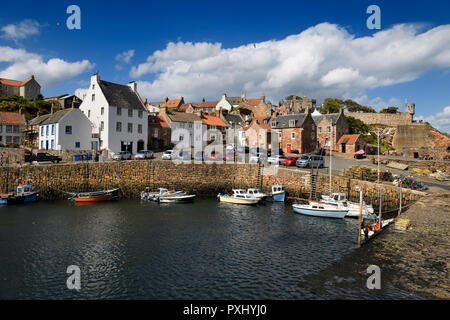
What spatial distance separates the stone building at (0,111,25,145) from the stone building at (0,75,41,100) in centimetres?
A: 3766

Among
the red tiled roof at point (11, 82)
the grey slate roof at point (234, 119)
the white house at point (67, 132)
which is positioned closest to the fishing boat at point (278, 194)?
the white house at point (67, 132)

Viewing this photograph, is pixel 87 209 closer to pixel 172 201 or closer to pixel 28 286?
pixel 172 201

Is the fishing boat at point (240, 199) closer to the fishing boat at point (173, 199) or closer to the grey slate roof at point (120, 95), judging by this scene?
the fishing boat at point (173, 199)

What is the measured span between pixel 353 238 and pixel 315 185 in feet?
56.0

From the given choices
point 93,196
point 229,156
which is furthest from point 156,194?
point 229,156

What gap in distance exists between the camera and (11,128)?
197 ft

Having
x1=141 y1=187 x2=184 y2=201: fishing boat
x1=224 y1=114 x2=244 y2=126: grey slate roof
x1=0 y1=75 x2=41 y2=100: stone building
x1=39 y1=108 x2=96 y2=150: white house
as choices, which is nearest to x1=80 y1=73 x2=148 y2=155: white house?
x1=39 y1=108 x2=96 y2=150: white house

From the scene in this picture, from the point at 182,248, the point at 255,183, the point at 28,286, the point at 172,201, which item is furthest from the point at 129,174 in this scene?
the point at 28,286

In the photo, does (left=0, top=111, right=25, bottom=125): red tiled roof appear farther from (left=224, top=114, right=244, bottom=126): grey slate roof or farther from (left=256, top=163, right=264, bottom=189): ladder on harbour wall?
(left=224, top=114, right=244, bottom=126): grey slate roof

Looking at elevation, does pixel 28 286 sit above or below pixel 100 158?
below

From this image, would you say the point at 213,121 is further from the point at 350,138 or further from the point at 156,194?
the point at 156,194

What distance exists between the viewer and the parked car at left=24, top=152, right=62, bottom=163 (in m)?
43.6

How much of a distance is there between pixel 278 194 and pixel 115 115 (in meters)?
35.1

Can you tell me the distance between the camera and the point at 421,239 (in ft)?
57.3
